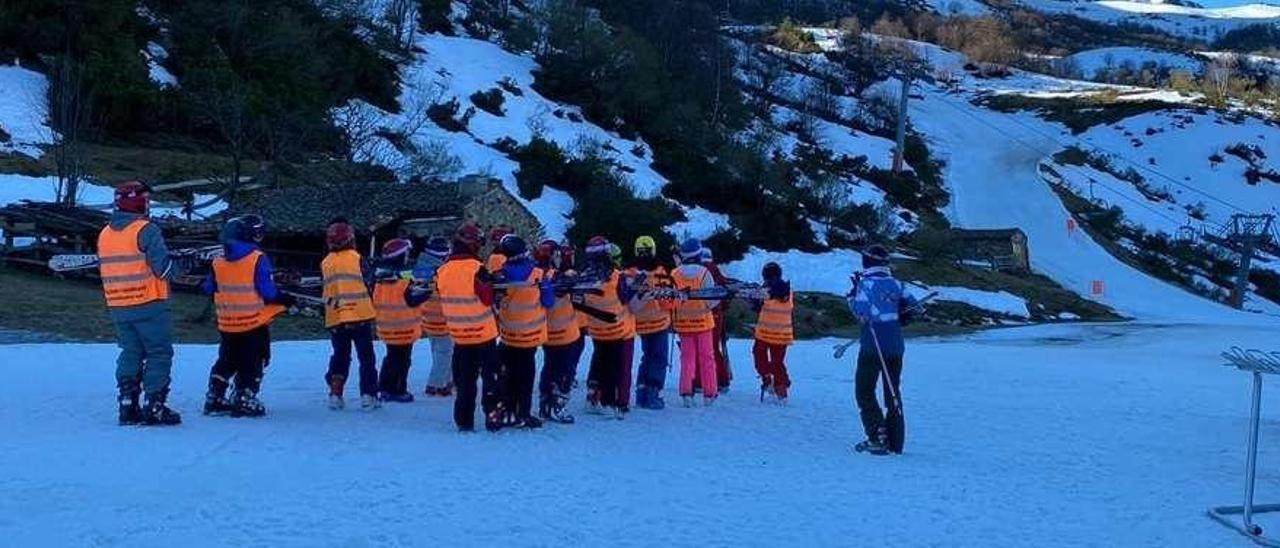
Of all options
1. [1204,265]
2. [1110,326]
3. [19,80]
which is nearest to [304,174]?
[19,80]

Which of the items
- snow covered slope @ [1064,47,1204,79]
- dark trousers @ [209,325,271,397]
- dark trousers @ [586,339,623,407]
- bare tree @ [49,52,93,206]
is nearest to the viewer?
dark trousers @ [209,325,271,397]

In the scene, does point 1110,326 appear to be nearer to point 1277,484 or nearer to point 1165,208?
point 1277,484

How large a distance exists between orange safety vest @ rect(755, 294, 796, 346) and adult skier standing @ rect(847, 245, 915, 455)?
3.13m

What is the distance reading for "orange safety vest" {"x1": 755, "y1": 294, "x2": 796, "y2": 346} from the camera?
41.2 ft

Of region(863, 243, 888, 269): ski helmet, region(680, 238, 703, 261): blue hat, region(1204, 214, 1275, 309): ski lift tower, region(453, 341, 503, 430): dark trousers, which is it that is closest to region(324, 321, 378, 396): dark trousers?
region(453, 341, 503, 430): dark trousers

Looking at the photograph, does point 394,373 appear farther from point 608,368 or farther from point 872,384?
point 872,384

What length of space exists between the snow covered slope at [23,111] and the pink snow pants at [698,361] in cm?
2947

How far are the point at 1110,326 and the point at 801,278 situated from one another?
1000 centimetres

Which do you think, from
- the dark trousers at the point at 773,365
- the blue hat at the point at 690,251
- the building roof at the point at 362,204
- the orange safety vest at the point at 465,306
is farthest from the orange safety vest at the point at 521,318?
the building roof at the point at 362,204

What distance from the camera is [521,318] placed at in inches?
381

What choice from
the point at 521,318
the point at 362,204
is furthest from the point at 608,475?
the point at 362,204

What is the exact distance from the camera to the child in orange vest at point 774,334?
12.5m

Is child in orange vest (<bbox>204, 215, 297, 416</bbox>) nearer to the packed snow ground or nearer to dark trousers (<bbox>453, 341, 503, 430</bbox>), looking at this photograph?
the packed snow ground

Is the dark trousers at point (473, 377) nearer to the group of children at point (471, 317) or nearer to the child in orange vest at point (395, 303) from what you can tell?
the group of children at point (471, 317)
